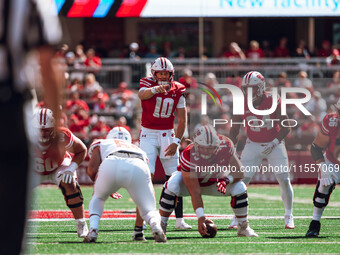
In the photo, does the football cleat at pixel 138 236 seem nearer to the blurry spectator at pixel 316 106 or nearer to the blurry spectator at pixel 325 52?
the blurry spectator at pixel 316 106

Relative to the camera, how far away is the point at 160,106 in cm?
880

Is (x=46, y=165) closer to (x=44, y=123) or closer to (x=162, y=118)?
(x=44, y=123)

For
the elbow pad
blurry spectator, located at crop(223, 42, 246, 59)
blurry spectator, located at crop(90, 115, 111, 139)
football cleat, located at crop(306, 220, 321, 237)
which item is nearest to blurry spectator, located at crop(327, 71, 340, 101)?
blurry spectator, located at crop(223, 42, 246, 59)

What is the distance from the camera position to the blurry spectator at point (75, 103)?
16531 mm

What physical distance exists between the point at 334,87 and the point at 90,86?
5.16m

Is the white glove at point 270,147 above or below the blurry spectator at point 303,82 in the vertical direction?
above

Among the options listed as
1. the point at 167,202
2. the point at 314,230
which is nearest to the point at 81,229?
the point at 167,202

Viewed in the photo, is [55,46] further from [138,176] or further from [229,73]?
[229,73]

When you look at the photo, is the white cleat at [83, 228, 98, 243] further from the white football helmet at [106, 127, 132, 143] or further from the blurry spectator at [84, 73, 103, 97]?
the blurry spectator at [84, 73, 103, 97]

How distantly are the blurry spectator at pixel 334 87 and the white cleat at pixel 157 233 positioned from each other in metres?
10.9

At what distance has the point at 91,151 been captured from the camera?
7.20 metres

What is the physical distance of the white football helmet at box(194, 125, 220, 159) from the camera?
289 inches

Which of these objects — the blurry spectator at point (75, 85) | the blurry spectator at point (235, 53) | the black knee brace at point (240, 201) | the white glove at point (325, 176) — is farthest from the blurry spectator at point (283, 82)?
the black knee brace at point (240, 201)

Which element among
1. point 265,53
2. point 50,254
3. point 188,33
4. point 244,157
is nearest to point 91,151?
point 50,254
